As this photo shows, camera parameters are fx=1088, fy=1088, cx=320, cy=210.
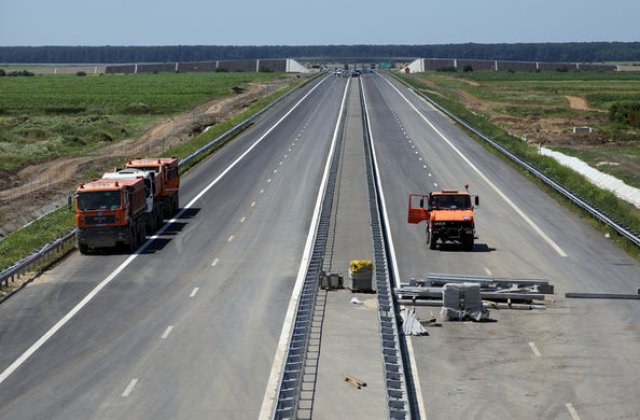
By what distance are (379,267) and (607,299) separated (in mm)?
7058

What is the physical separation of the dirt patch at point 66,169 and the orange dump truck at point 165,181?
21.8ft

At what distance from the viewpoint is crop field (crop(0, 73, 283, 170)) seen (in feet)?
285

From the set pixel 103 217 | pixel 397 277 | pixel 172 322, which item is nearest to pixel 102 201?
pixel 103 217

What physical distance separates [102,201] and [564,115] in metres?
82.3

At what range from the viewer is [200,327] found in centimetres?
2994

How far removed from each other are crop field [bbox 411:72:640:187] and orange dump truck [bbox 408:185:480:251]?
68.1 ft

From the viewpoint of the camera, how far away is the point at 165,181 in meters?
49.7

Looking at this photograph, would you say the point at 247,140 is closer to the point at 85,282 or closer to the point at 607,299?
the point at 85,282

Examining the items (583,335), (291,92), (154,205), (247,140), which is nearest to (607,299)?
(583,335)

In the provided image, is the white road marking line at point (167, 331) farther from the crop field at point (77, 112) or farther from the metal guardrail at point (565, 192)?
the crop field at point (77, 112)

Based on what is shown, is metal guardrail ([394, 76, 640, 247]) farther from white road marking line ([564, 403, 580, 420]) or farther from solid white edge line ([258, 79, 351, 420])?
white road marking line ([564, 403, 580, 420])

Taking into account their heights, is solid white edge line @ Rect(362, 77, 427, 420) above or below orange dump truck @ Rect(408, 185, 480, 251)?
below

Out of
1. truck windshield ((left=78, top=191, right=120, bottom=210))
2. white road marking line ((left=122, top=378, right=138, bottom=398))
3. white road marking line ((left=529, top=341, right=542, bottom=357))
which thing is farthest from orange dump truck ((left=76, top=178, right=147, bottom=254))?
white road marking line ((left=529, top=341, right=542, bottom=357))

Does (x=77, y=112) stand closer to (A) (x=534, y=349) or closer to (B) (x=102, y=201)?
(B) (x=102, y=201)
